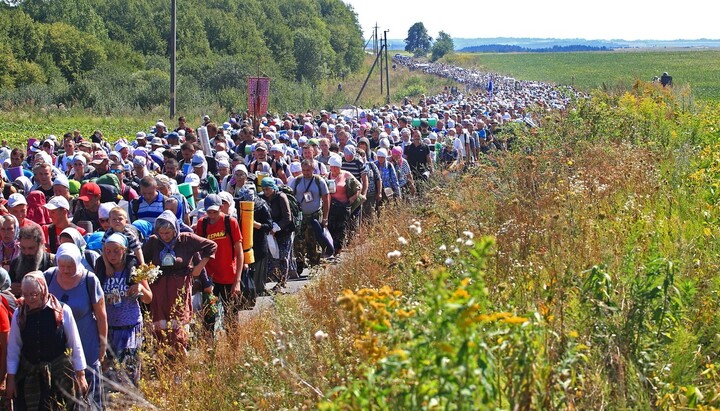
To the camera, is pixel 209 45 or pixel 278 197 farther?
pixel 209 45

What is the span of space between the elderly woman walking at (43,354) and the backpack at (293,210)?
5074 mm

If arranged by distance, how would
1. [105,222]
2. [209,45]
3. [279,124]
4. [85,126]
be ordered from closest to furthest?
[105,222] → [279,124] → [85,126] → [209,45]

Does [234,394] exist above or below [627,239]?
below

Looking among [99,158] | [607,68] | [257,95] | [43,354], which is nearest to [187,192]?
[99,158]

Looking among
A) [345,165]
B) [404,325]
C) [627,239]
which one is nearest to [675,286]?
[627,239]

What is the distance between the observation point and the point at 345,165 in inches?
571

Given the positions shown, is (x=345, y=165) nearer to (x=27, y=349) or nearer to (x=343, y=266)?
(x=343, y=266)

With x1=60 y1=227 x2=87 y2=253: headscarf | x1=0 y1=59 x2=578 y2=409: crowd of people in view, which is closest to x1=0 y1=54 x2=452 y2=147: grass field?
x1=0 y1=59 x2=578 y2=409: crowd of people

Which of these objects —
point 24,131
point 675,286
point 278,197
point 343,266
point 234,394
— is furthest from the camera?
point 24,131

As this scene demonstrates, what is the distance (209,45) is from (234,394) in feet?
221

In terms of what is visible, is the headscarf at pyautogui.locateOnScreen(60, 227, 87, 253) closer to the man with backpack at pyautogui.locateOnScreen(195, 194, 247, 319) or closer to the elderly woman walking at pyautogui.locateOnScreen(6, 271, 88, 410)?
the elderly woman walking at pyautogui.locateOnScreen(6, 271, 88, 410)

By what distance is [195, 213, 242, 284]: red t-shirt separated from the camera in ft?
30.1

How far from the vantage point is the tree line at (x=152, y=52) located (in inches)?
1996

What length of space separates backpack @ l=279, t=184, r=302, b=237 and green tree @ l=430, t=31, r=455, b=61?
153323 mm
